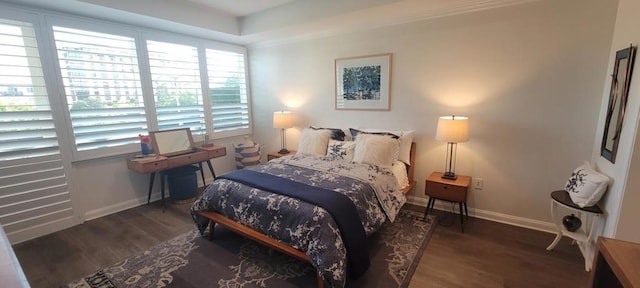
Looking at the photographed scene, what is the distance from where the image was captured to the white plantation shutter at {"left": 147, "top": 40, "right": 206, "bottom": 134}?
357 cm

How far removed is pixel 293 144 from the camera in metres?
4.55

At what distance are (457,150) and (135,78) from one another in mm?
4064

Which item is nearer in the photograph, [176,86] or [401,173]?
[401,173]

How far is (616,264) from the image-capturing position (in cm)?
92

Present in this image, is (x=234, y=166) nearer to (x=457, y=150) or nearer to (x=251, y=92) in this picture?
(x=251, y=92)

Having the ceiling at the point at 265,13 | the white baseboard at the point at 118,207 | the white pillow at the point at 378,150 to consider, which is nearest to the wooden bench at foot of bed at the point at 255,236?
the white pillow at the point at 378,150

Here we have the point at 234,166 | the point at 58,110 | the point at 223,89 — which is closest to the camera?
the point at 58,110

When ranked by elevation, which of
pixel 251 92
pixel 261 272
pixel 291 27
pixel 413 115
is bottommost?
pixel 261 272

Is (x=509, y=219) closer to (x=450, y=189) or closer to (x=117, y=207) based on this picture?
(x=450, y=189)

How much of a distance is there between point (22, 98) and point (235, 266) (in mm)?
2659

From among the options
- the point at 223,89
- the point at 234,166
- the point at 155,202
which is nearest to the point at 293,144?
the point at 234,166

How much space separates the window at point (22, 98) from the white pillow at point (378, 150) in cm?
331

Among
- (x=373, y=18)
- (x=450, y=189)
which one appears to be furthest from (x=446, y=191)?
(x=373, y=18)

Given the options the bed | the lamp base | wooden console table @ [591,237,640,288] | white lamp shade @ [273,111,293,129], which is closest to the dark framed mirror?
the lamp base
